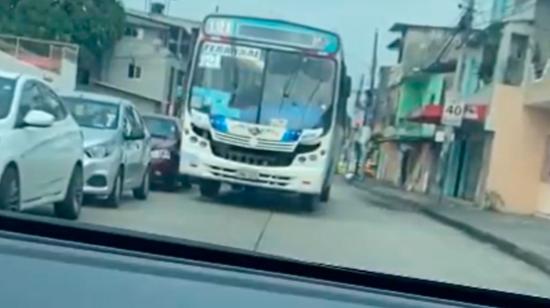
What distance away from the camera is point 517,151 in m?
5.27

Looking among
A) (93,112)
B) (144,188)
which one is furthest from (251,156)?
(93,112)

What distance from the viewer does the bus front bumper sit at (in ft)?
28.8

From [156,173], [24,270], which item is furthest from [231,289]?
[156,173]

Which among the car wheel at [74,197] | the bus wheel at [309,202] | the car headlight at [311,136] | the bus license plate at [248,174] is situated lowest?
the bus wheel at [309,202]

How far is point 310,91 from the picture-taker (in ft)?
31.7

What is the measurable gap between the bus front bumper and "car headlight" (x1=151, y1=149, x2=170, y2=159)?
2.82 ft

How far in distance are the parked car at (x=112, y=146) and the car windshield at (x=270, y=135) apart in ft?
0.06

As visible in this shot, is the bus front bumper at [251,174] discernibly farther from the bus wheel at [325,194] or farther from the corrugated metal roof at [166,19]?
the corrugated metal roof at [166,19]

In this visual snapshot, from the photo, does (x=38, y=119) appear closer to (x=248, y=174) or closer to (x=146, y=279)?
(x=146, y=279)

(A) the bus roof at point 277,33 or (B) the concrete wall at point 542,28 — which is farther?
(A) the bus roof at point 277,33

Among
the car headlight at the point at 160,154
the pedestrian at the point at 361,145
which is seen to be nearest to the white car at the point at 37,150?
the car headlight at the point at 160,154

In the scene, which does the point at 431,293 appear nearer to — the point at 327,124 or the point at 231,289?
the point at 231,289

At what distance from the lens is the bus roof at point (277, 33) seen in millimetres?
7129

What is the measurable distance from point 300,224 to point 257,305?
534 centimetres
